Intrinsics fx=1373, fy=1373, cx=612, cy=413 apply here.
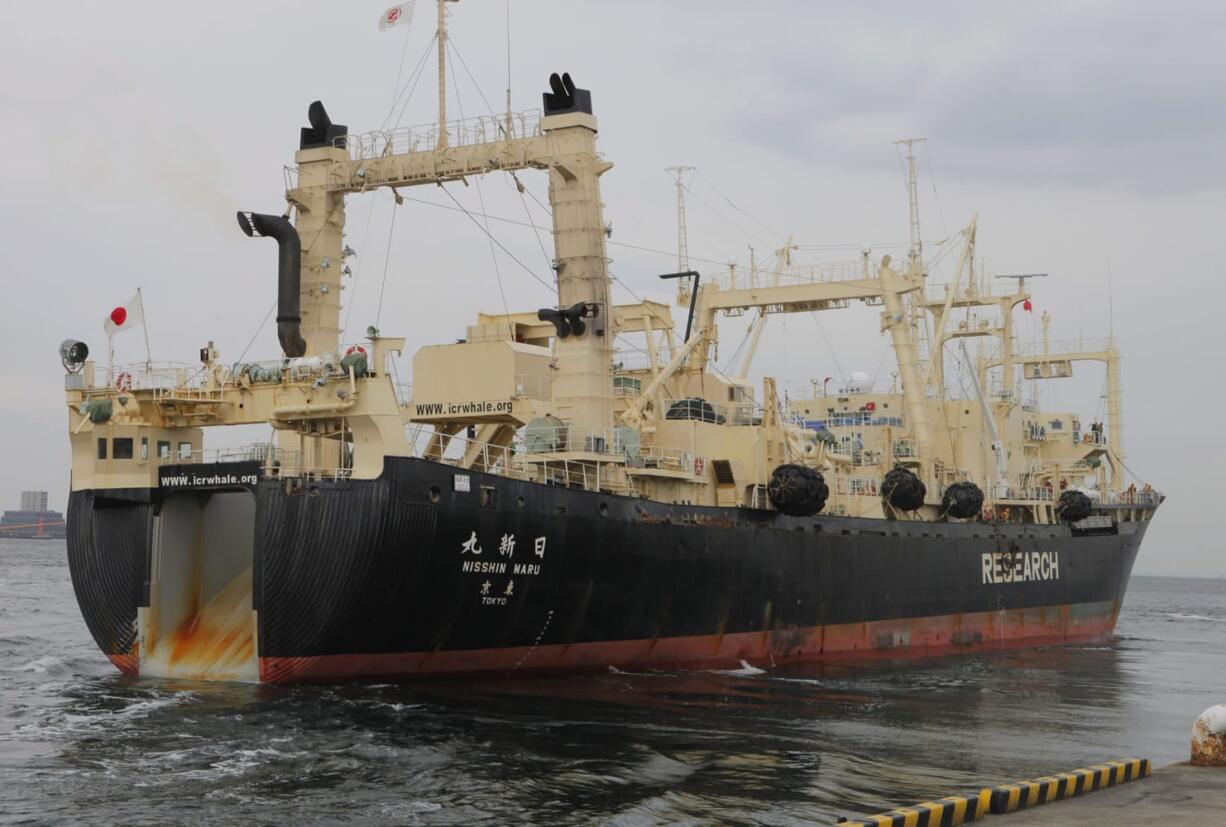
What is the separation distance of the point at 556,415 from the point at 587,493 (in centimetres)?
386

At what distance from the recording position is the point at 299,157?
33562mm

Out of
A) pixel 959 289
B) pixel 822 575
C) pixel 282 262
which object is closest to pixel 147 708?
pixel 282 262

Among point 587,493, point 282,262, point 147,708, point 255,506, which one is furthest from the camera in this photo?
point 282,262

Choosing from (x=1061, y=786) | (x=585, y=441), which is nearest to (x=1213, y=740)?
(x=1061, y=786)

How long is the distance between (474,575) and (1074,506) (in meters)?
28.6

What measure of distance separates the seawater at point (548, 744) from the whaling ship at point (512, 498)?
137 centimetres

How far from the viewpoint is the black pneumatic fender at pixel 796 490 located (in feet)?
113

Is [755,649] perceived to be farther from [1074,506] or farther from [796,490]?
[1074,506]

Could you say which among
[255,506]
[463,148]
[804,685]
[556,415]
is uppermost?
[463,148]

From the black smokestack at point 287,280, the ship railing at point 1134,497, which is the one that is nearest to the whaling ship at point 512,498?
the black smokestack at point 287,280

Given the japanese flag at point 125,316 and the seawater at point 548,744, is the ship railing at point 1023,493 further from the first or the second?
the japanese flag at point 125,316

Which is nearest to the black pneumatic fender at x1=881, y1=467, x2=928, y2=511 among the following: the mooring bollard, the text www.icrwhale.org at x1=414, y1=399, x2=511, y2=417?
the text www.icrwhale.org at x1=414, y1=399, x2=511, y2=417

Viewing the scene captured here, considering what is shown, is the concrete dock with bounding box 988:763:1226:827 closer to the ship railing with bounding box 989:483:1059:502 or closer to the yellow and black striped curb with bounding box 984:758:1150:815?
the yellow and black striped curb with bounding box 984:758:1150:815

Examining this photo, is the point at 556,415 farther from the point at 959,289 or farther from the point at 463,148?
the point at 959,289
